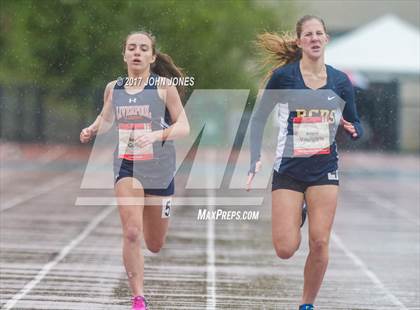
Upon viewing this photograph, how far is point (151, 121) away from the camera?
8945mm

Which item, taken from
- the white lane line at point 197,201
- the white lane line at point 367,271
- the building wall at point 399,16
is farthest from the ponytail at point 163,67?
the building wall at point 399,16

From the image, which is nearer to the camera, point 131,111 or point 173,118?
point 131,111

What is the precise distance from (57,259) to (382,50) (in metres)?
20.3

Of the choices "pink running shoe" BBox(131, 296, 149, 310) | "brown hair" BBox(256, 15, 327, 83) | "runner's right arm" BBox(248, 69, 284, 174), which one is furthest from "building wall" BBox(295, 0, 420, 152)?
"pink running shoe" BBox(131, 296, 149, 310)

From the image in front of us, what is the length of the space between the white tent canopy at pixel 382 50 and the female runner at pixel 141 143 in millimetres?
22807

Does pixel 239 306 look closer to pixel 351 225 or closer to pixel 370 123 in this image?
pixel 351 225

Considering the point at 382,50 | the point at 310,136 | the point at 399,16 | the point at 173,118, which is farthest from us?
the point at 399,16

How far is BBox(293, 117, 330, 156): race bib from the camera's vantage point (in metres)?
8.70

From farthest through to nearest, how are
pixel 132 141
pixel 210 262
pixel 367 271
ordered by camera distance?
1. pixel 210 262
2. pixel 367 271
3. pixel 132 141

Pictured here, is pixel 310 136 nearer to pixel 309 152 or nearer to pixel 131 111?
pixel 309 152

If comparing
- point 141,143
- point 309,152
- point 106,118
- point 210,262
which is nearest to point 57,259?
point 210,262

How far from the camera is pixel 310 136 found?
28.5 feet

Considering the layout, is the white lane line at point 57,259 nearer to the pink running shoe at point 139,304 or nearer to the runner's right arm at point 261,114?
the pink running shoe at point 139,304

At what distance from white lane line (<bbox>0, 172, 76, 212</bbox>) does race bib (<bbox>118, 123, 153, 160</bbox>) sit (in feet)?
37.1
